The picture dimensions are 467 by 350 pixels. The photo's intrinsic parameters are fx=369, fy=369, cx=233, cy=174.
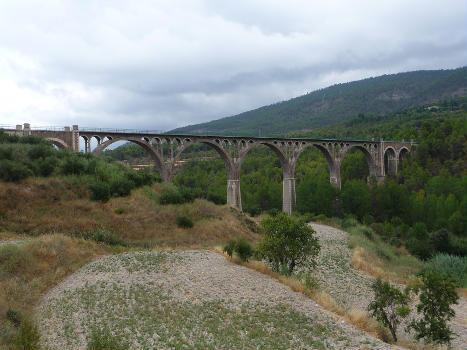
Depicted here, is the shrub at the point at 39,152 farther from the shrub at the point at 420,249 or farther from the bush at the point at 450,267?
the shrub at the point at 420,249

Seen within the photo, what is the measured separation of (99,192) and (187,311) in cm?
1511

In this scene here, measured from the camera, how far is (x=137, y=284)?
13.9 meters

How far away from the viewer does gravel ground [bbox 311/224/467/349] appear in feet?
50.2

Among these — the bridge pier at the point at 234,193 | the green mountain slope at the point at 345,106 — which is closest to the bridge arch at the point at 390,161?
the bridge pier at the point at 234,193

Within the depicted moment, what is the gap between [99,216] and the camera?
22.9 meters

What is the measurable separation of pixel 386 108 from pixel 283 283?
174 m

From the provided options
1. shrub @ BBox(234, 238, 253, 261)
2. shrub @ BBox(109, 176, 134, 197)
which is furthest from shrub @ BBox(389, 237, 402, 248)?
shrub @ BBox(109, 176, 134, 197)

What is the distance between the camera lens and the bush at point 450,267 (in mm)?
24125

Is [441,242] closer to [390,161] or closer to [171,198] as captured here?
[171,198]

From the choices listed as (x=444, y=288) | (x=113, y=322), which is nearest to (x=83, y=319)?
(x=113, y=322)

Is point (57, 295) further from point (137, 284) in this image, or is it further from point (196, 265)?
point (196, 265)

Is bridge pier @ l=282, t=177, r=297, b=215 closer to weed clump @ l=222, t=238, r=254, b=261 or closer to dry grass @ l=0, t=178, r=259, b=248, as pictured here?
dry grass @ l=0, t=178, r=259, b=248

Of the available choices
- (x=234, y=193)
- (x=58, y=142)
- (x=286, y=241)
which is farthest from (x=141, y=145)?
(x=286, y=241)

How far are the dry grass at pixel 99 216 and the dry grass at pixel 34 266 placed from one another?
3127 millimetres
